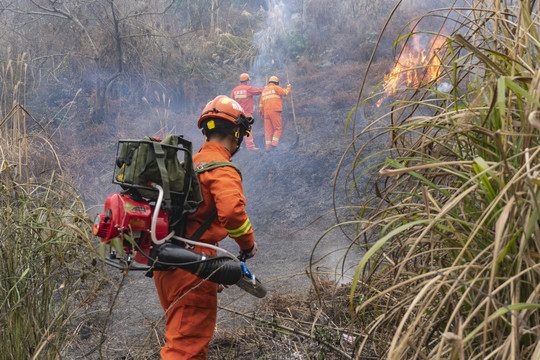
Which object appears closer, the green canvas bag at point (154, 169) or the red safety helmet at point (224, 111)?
the green canvas bag at point (154, 169)

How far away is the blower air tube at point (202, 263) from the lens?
258 cm

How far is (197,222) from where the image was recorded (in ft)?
9.94

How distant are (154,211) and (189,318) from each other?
770 mm

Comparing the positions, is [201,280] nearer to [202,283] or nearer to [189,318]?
[202,283]

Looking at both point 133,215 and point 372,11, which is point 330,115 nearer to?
point 372,11

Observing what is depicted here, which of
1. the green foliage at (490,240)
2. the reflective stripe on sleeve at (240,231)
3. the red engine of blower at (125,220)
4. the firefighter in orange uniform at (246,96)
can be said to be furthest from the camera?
the firefighter in orange uniform at (246,96)

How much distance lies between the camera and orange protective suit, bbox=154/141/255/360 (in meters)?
2.82

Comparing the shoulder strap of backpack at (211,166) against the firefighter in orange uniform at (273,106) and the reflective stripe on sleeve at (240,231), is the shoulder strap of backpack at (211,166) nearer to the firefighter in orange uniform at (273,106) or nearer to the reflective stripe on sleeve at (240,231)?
the reflective stripe on sleeve at (240,231)

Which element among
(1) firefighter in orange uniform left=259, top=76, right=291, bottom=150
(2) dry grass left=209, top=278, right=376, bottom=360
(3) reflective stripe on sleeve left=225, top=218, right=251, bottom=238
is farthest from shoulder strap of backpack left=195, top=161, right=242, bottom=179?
(1) firefighter in orange uniform left=259, top=76, right=291, bottom=150

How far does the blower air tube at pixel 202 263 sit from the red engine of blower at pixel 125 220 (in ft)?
0.44

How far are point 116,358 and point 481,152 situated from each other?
3007 millimetres

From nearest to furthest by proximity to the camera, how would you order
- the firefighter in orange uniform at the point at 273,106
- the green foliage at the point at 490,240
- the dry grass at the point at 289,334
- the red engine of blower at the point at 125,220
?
the green foliage at the point at 490,240, the red engine of blower at the point at 125,220, the dry grass at the point at 289,334, the firefighter in orange uniform at the point at 273,106

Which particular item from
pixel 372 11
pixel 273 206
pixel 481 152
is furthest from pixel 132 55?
pixel 481 152

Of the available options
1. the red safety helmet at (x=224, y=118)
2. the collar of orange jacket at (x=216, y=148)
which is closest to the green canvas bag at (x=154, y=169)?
A: the collar of orange jacket at (x=216, y=148)
